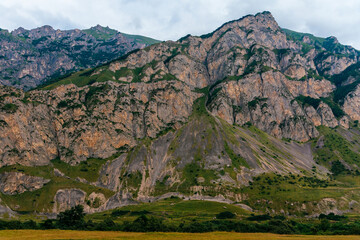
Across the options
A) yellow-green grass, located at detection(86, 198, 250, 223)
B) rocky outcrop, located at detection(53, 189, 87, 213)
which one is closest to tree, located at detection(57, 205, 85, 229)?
yellow-green grass, located at detection(86, 198, 250, 223)

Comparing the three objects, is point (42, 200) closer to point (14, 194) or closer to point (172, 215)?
point (14, 194)

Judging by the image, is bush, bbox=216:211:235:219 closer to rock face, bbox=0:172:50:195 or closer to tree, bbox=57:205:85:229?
tree, bbox=57:205:85:229

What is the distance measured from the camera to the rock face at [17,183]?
186 meters

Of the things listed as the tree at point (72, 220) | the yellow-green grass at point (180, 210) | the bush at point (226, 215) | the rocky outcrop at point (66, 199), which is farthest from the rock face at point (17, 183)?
the bush at point (226, 215)

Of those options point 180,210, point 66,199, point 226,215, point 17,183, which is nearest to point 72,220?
point 180,210

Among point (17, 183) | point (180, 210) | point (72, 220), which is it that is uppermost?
point (17, 183)

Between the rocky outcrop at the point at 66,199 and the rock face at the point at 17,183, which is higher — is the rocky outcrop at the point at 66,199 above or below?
below

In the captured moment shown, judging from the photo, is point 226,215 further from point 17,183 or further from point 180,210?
point 17,183

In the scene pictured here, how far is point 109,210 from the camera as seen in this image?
194125mm

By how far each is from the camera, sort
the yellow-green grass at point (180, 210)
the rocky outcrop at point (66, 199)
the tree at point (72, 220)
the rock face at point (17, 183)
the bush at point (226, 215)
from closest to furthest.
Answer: the tree at point (72, 220) < the bush at point (226, 215) < the yellow-green grass at point (180, 210) < the rock face at point (17, 183) < the rocky outcrop at point (66, 199)

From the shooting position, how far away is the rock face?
611ft

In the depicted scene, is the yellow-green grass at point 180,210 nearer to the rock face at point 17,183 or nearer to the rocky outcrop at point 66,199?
the rocky outcrop at point 66,199

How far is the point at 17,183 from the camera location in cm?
19138

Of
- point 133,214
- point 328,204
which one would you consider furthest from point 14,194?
point 328,204
